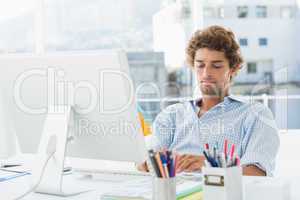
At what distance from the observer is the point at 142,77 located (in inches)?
215

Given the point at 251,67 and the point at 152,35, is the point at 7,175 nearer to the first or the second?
the point at 152,35

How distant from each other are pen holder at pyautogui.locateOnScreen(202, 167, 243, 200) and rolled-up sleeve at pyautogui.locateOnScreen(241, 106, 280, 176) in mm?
494

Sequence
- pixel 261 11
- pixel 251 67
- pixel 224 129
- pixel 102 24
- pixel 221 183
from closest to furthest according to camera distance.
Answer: pixel 221 183, pixel 224 129, pixel 102 24, pixel 261 11, pixel 251 67

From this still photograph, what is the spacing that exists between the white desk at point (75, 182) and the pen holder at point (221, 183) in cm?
21

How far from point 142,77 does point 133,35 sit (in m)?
0.52

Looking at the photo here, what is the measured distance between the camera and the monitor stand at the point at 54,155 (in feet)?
3.82

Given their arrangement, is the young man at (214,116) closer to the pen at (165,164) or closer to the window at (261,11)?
the pen at (165,164)

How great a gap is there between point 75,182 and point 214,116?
58 cm

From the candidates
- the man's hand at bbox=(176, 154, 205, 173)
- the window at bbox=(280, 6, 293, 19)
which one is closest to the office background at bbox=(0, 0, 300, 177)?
the window at bbox=(280, 6, 293, 19)

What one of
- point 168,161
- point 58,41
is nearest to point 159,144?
point 168,161

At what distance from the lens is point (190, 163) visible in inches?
57.5

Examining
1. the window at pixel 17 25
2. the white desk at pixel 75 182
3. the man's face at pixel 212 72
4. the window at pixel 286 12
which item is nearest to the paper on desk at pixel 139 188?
the white desk at pixel 75 182

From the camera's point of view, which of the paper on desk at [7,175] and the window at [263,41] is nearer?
the paper on desk at [7,175]

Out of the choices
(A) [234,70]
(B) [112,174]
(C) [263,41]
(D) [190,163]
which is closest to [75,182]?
(B) [112,174]
